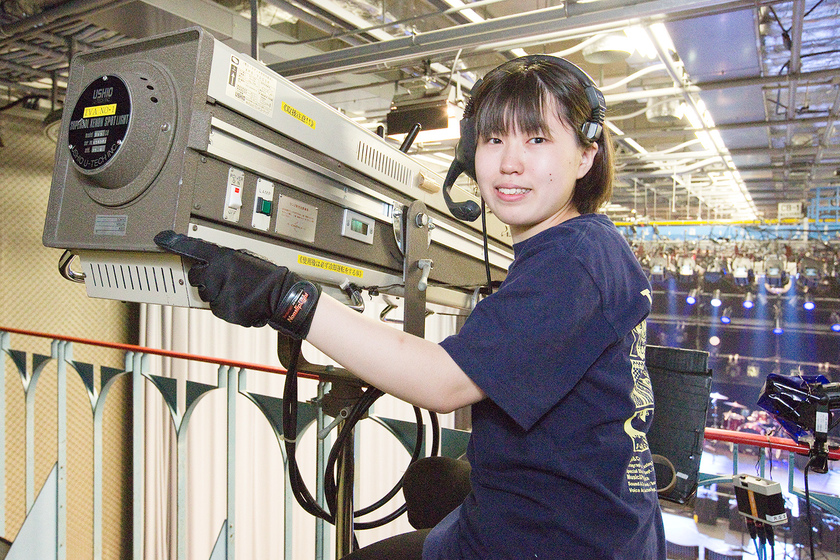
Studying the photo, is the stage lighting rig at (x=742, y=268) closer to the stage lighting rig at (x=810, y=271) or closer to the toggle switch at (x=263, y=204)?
the stage lighting rig at (x=810, y=271)

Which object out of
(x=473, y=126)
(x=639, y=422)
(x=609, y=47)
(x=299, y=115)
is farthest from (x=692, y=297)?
(x=299, y=115)

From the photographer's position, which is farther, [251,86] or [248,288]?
[251,86]

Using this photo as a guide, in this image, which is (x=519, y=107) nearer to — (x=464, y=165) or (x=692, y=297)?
(x=464, y=165)

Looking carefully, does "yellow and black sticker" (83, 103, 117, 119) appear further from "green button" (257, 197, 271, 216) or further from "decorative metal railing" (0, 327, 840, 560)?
"decorative metal railing" (0, 327, 840, 560)

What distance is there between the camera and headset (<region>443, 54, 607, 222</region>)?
88 centimetres

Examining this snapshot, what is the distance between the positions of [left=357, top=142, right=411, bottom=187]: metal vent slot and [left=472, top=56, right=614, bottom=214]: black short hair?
12.9 inches

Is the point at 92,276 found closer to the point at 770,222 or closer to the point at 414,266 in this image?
the point at 414,266

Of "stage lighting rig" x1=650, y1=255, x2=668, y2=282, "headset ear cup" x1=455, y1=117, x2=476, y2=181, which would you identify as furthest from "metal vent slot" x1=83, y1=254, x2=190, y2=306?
"stage lighting rig" x1=650, y1=255, x2=668, y2=282

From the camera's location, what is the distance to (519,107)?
0.87 meters

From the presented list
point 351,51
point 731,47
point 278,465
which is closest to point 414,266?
point 351,51

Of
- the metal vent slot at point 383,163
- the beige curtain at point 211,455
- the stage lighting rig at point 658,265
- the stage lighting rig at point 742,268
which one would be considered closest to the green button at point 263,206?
the metal vent slot at point 383,163

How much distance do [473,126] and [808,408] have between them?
1340 millimetres

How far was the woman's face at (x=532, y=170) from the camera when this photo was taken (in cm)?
87

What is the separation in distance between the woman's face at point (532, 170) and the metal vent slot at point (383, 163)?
0.33m
